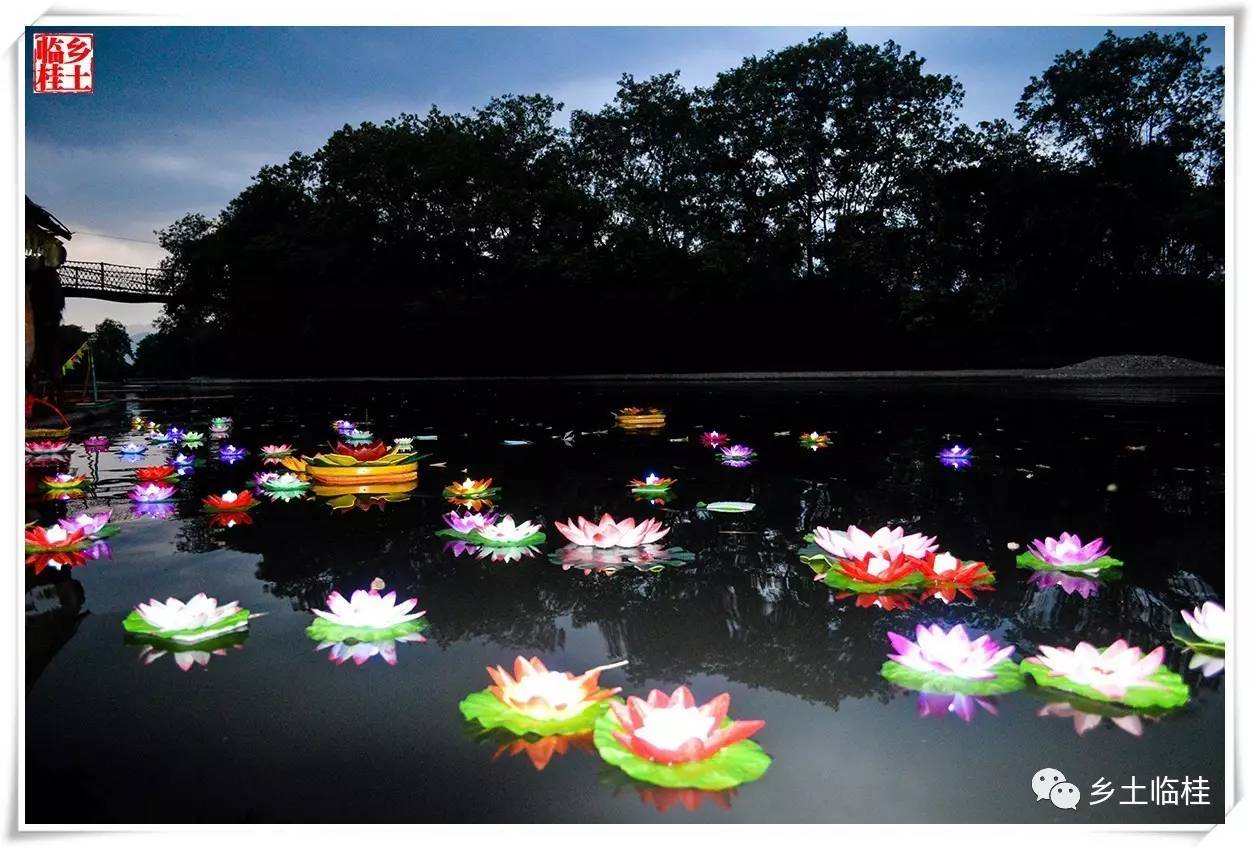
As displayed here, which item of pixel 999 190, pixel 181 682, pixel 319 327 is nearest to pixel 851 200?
pixel 999 190

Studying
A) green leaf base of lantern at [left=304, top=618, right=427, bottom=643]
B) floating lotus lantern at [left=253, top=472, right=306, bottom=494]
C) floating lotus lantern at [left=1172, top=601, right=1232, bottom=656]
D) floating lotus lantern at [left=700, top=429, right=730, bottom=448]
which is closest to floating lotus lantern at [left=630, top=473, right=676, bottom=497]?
floating lotus lantern at [left=253, top=472, right=306, bottom=494]

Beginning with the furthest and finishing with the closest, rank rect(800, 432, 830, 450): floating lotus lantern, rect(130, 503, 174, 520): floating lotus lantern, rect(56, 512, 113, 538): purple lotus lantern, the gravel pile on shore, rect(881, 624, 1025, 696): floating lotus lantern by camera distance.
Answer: the gravel pile on shore → rect(800, 432, 830, 450): floating lotus lantern → rect(130, 503, 174, 520): floating lotus lantern → rect(56, 512, 113, 538): purple lotus lantern → rect(881, 624, 1025, 696): floating lotus lantern

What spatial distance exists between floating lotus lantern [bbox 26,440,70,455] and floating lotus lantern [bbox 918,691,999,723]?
4276mm

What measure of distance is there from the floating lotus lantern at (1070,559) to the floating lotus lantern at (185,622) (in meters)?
1.54

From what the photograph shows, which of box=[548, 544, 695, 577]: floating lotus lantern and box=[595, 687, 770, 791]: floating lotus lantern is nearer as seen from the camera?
box=[595, 687, 770, 791]: floating lotus lantern

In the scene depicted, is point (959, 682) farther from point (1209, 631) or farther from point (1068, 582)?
point (1068, 582)

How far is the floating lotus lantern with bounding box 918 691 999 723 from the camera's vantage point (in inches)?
46.7

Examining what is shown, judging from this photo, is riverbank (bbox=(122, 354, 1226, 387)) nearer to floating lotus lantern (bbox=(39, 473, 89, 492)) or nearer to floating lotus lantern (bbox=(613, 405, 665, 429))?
floating lotus lantern (bbox=(613, 405, 665, 429))

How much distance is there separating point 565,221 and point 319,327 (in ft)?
14.3

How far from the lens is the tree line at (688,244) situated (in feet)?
34.2

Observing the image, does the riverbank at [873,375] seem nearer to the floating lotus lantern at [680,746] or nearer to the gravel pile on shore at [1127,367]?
the gravel pile on shore at [1127,367]

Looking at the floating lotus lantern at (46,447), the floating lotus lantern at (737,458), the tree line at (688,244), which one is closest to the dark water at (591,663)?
the floating lotus lantern at (737,458)
